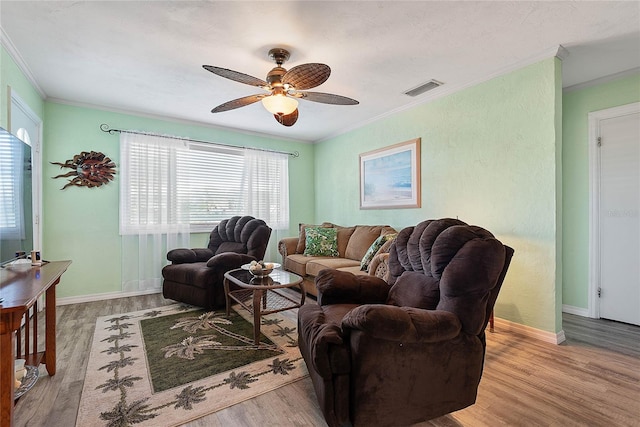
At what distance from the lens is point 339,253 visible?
4.23 metres

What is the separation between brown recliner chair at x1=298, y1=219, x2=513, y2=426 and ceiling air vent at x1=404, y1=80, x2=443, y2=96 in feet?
6.72

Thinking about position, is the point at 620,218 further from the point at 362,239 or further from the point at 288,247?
the point at 288,247

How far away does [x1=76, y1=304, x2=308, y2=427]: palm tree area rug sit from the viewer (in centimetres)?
167

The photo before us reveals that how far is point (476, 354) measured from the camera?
1543 mm

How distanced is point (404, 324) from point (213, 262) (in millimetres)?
2495

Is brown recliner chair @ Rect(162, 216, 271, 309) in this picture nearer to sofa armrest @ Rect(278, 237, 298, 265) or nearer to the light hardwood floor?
sofa armrest @ Rect(278, 237, 298, 265)

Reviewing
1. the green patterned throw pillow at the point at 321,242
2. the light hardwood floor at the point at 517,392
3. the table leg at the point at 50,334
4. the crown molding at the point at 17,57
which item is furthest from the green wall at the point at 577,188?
the crown molding at the point at 17,57

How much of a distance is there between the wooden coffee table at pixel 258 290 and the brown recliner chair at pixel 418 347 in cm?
91

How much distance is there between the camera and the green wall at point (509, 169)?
255cm

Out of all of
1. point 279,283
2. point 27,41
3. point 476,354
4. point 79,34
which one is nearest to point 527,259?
point 476,354

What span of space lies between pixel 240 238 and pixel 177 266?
81cm

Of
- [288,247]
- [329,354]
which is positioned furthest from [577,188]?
[288,247]

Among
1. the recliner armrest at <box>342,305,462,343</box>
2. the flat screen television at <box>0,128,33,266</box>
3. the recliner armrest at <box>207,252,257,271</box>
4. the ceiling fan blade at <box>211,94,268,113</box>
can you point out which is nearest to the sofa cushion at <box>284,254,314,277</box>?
the recliner armrest at <box>207,252,257,271</box>

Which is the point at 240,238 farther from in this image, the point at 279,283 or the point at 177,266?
the point at 279,283
